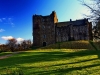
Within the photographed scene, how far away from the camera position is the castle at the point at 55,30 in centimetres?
6216

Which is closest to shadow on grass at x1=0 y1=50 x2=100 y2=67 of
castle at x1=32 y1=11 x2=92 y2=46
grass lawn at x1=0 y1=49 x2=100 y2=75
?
grass lawn at x1=0 y1=49 x2=100 y2=75

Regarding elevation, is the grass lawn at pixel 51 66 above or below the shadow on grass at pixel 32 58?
below

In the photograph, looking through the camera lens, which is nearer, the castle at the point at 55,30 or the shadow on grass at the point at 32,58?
the shadow on grass at the point at 32,58

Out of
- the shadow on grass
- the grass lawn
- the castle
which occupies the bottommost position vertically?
the grass lawn

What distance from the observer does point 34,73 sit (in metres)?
13.0

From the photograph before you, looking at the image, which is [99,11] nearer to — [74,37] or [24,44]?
[74,37]

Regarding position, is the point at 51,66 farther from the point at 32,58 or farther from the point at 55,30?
the point at 55,30

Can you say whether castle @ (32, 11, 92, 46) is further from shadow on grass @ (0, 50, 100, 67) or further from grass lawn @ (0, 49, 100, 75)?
grass lawn @ (0, 49, 100, 75)

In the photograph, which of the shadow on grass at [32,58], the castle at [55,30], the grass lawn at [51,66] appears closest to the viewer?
the grass lawn at [51,66]

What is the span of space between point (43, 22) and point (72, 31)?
1158cm

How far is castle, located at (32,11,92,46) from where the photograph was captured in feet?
204

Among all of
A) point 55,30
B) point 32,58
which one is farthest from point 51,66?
point 55,30

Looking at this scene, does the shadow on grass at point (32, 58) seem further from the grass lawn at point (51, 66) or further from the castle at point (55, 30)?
the castle at point (55, 30)

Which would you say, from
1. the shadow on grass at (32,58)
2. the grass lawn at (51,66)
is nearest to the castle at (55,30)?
the shadow on grass at (32,58)
